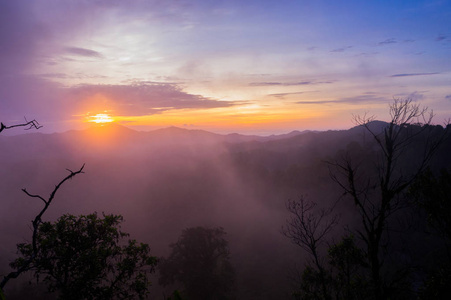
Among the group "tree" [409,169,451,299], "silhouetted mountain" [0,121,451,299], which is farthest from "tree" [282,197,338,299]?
"silhouetted mountain" [0,121,451,299]

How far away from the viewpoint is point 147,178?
58.8 m

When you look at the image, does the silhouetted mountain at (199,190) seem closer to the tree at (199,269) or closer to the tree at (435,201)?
the tree at (199,269)

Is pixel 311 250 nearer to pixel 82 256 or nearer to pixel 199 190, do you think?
pixel 82 256

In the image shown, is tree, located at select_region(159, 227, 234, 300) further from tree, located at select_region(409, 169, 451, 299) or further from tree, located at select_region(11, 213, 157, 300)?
tree, located at select_region(409, 169, 451, 299)

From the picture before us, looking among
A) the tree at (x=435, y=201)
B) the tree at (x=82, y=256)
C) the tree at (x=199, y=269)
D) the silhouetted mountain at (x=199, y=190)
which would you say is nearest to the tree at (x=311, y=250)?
the tree at (x=435, y=201)

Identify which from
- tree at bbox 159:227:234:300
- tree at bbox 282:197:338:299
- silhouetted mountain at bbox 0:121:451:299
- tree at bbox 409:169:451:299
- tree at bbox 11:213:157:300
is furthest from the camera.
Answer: silhouetted mountain at bbox 0:121:451:299

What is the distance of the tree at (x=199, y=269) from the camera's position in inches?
845

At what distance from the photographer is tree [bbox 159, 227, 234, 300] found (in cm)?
2147

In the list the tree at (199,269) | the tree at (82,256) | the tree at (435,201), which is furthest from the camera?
the tree at (199,269)

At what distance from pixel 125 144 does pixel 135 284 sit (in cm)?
9984

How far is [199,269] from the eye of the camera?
73.6ft

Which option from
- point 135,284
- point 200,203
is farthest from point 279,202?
point 135,284

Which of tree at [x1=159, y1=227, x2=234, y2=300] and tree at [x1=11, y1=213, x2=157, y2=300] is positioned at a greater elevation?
tree at [x1=11, y1=213, x2=157, y2=300]

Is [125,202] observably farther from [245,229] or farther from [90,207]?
[245,229]
